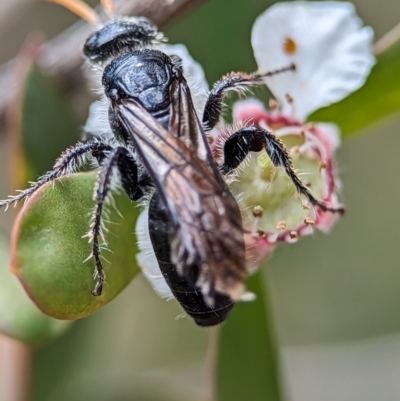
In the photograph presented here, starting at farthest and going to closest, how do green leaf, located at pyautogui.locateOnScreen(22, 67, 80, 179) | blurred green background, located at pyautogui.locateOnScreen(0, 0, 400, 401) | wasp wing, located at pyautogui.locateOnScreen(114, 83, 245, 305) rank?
blurred green background, located at pyautogui.locateOnScreen(0, 0, 400, 401) → green leaf, located at pyautogui.locateOnScreen(22, 67, 80, 179) → wasp wing, located at pyautogui.locateOnScreen(114, 83, 245, 305)

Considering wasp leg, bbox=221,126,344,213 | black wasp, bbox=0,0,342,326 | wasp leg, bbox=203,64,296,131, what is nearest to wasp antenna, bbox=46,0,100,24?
black wasp, bbox=0,0,342,326

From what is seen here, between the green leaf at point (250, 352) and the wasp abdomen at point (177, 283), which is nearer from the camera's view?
the wasp abdomen at point (177, 283)

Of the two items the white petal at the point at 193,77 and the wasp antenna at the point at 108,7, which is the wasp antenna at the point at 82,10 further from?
the white petal at the point at 193,77

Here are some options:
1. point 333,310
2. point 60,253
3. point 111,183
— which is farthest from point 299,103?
point 333,310

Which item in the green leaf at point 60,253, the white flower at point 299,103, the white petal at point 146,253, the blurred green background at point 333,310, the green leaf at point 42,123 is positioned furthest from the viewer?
the blurred green background at point 333,310

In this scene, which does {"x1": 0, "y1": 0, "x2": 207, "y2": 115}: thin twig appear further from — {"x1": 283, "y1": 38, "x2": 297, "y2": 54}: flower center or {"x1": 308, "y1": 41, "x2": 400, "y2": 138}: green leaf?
{"x1": 308, "y1": 41, "x2": 400, "y2": 138}: green leaf

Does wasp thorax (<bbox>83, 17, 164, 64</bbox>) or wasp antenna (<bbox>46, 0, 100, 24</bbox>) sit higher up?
wasp antenna (<bbox>46, 0, 100, 24</bbox>)

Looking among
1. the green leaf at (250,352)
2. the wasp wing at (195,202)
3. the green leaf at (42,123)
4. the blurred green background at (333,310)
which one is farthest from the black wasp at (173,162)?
the blurred green background at (333,310)
